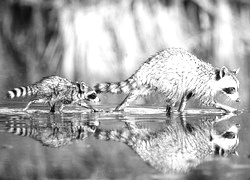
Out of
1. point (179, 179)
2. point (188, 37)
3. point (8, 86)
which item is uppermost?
point (188, 37)

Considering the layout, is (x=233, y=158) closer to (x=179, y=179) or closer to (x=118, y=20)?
(x=179, y=179)

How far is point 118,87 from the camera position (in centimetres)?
1023

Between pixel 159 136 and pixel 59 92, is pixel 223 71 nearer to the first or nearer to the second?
pixel 59 92

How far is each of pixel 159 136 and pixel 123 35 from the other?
25.2ft

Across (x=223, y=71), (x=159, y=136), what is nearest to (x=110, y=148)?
(x=159, y=136)

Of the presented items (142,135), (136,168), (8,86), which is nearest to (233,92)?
(142,135)

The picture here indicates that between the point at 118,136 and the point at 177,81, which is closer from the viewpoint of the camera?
the point at 118,136

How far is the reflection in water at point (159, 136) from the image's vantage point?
→ 5629 millimetres

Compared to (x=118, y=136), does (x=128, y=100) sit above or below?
above

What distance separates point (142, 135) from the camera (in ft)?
22.7

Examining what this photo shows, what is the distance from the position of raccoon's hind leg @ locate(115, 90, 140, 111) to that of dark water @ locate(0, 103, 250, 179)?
0.70 meters

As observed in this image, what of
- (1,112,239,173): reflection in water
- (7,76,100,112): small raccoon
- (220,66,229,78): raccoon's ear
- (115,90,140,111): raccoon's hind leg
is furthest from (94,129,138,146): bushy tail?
(220,66,229,78): raccoon's ear

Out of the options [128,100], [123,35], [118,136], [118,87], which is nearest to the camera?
[118,136]

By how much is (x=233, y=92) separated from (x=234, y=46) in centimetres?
438
